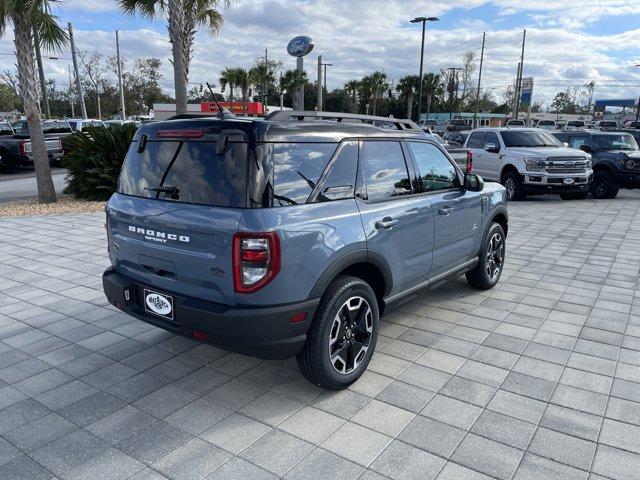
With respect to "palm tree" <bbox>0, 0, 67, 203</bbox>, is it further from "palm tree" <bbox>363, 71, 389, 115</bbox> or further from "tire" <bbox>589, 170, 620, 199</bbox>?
"palm tree" <bbox>363, 71, 389, 115</bbox>

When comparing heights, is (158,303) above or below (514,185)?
above

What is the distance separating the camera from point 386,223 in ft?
12.0


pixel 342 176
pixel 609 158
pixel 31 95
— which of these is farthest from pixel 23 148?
pixel 609 158

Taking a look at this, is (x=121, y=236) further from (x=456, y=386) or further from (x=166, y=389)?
(x=456, y=386)

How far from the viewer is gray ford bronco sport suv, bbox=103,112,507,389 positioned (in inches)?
114

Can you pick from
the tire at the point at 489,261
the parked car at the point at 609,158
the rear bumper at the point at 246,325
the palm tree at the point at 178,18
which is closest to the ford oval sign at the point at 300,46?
the palm tree at the point at 178,18

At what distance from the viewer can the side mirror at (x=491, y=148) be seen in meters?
13.8

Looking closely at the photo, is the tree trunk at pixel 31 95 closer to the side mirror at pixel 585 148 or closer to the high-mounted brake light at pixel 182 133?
the high-mounted brake light at pixel 182 133

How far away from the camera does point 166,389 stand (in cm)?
351

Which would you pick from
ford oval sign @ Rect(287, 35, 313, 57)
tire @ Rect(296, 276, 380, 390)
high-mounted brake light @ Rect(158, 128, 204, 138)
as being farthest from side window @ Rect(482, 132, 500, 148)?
high-mounted brake light @ Rect(158, 128, 204, 138)

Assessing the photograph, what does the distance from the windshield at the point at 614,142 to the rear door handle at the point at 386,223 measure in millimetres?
13688

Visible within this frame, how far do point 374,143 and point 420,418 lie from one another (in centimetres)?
200

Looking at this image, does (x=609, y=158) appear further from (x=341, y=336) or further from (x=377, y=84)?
(x=377, y=84)

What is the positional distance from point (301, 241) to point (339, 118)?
1.28 metres
